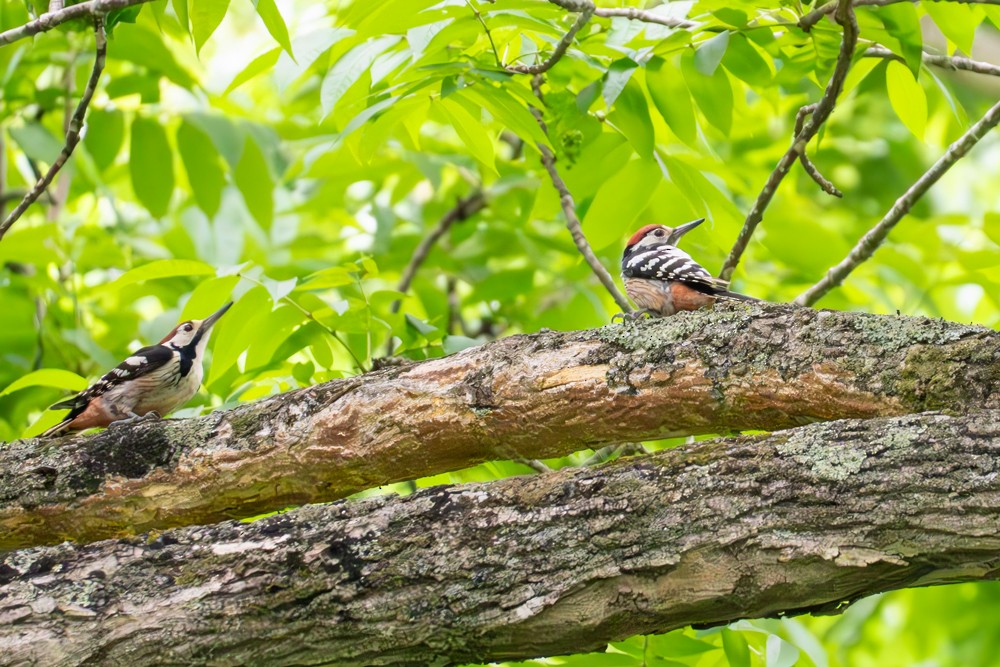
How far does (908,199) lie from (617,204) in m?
1.33

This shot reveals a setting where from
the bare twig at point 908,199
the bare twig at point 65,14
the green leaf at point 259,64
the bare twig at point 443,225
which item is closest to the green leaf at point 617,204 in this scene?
the bare twig at point 908,199

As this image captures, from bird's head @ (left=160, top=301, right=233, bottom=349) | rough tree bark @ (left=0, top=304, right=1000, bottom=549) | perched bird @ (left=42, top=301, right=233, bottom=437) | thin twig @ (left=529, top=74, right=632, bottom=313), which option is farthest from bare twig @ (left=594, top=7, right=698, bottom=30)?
bird's head @ (left=160, top=301, right=233, bottom=349)

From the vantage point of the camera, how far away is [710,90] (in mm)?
3887

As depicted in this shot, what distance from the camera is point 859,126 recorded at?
9.07m

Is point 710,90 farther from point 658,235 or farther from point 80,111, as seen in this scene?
point 80,111

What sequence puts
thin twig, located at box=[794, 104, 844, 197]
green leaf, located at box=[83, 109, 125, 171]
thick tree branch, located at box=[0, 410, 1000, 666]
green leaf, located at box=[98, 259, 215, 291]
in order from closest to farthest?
thick tree branch, located at box=[0, 410, 1000, 666] → green leaf, located at box=[98, 259, 215, 291] → thin twig, located at box=[794, 104, 844, 197] → green leaf, located at box=[83, 109, 125, 171]

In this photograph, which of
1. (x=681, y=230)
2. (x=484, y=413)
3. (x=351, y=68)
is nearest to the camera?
(x=484, y=413)

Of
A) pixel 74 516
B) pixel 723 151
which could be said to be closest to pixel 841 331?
pixel 74 516

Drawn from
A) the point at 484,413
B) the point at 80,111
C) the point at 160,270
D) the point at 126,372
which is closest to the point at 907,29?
the point at 484,413

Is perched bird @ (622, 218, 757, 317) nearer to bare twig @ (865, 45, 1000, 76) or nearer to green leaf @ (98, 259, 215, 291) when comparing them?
bare twig @ (865, 45, 1000, 76)

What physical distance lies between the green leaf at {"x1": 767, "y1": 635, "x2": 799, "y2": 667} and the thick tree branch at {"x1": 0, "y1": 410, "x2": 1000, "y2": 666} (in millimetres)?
685

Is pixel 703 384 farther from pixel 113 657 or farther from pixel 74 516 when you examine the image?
pixel 74 516

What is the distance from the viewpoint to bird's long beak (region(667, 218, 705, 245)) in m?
4.90

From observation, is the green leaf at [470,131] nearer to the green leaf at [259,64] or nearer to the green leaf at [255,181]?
the green leaf at [259,64]
